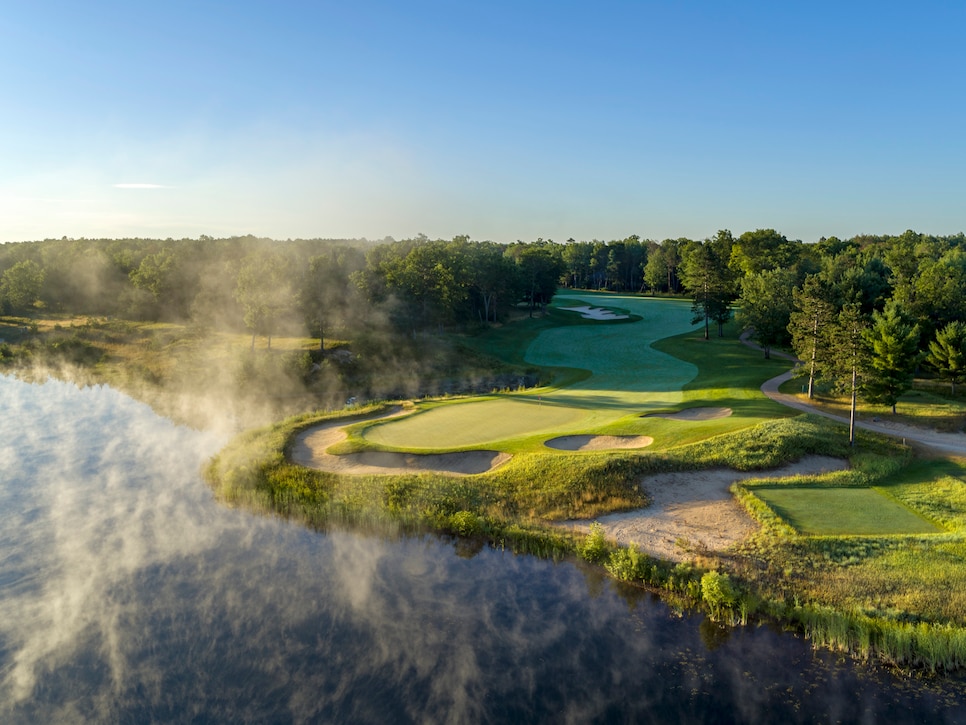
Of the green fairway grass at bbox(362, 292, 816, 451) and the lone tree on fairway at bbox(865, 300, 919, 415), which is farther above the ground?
the lone tree on fairway at bbox(865, 300, 919, 415)

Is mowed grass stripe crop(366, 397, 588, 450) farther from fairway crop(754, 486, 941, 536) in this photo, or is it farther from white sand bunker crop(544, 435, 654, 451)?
fairway crop(754, 486, 941, 536)

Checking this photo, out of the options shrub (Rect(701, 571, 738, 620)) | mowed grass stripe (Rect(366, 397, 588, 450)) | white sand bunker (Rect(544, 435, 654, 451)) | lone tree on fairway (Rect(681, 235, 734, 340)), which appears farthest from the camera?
lone tree on fairway (Rect(681, 235, 734, 340))

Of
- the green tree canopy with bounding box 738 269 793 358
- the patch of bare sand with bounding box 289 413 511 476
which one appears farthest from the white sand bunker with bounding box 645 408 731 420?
the green tree canopy with bounding box 738 269 793 358

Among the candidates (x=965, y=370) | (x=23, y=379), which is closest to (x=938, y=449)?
(x=965, y=370)

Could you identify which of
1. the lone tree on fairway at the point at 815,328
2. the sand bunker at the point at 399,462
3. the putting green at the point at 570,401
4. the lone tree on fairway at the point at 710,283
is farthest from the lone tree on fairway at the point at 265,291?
the lone tree on fairway at the point at 815,328

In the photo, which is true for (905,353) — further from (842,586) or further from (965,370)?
(842,586)

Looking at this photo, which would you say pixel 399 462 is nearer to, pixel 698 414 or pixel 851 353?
pixel 698 414
